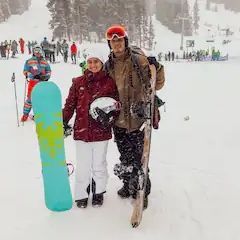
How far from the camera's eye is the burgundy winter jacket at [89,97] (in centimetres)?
440

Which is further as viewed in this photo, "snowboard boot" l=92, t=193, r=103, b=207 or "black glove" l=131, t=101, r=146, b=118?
"snowboard boot" l=92, t=193, r=103, b=207

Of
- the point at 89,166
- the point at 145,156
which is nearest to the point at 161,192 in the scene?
the point at 145,156

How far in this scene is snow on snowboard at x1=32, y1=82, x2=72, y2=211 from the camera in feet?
14.4

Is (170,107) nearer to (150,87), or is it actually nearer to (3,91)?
(3,91)

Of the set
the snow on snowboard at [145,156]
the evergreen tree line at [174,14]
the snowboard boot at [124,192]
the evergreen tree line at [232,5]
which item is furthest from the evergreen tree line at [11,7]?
the evergreen tree line at [232,5]

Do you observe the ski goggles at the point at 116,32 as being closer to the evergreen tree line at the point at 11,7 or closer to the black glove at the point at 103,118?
the black glove at the point at 103,118

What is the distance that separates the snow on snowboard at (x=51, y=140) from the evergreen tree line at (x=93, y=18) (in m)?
61.9

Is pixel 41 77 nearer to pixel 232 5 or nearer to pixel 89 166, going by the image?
pixel 89 166

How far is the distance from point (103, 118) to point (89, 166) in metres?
0.59

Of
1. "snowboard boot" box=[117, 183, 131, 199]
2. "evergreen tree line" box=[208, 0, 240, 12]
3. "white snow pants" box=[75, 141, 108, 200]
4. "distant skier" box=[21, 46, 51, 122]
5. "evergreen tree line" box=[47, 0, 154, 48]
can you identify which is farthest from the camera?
"evergreen tree line" box=[208, 0, 240, 12]

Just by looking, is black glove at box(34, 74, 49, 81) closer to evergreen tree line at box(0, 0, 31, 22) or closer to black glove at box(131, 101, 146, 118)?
black glove at box(131, 101, 146, 118)

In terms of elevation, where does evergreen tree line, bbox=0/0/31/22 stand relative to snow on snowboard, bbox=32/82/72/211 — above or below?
above

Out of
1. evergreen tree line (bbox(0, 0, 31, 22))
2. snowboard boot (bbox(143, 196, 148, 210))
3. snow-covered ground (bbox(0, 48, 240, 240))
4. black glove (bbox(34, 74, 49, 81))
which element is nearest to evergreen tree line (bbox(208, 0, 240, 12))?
evergreen tree line (bbox(0, 0, 31, 22))

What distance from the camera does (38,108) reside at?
439 centimetres
